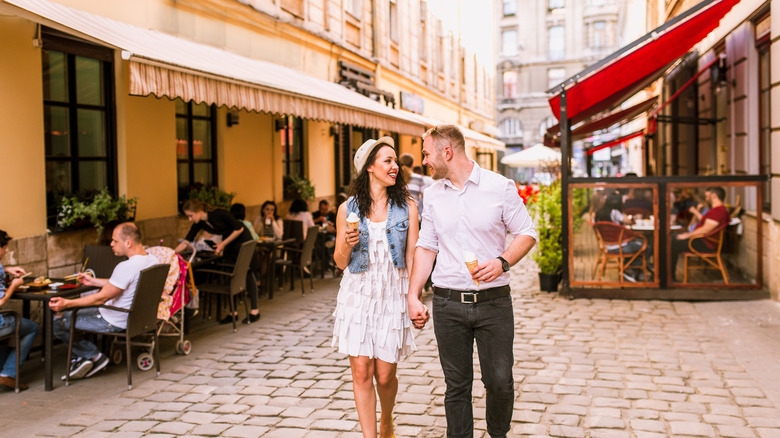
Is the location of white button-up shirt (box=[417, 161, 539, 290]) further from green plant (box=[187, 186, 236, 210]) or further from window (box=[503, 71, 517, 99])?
window (box=[503, 71, 517, 99])

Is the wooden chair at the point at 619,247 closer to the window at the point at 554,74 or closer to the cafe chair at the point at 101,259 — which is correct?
the cafe chair at the point at 101,259

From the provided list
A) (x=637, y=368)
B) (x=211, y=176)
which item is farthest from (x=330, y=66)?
(x=637, y=368)

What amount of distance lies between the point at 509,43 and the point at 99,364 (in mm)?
58487

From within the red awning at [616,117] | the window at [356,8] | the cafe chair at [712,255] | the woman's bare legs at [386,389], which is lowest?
the woman's bare legs at [386,389]

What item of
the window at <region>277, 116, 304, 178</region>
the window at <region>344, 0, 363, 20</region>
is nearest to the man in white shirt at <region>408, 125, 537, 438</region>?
the window at <region>277, 116, 304, 178</region>

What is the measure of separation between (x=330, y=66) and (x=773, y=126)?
9.18 m

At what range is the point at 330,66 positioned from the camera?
51.1 ft

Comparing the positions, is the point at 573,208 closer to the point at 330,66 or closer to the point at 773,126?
the point at 773,126

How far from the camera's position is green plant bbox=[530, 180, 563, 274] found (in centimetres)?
999

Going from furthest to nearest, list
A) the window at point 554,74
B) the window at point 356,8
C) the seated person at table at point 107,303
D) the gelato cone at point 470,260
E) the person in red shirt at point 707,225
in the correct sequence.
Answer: the window at point 554,74
the window at point 356,8
the person in red shirt at point 707,225
the seated person at table at point 107,303
the gelato cone at point 470,260

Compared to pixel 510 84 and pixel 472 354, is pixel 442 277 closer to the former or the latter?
pixel 472 354

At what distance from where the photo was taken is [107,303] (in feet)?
19.7

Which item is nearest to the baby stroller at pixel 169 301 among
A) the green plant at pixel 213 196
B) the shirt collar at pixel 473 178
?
the green plant at pixel 213 196

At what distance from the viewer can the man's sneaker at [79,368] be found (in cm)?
593
